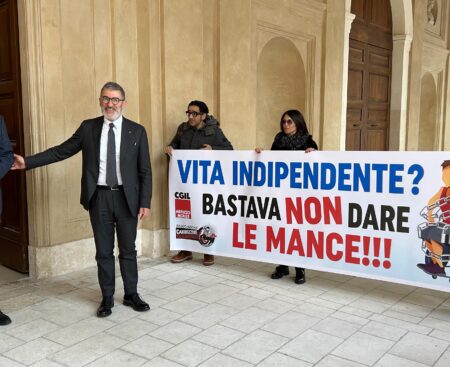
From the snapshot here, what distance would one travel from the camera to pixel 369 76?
1017cm

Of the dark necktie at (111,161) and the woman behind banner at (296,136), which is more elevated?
the woman behind banner at (296,136)

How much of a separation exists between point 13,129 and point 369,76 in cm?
748

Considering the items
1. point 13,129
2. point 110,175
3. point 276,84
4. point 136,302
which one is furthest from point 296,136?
point 276,84

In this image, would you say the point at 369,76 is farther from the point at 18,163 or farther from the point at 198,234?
the point at 18,163

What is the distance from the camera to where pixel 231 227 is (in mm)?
4949

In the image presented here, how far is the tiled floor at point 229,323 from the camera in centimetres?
315

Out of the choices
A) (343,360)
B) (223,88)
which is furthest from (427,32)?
(343,360)

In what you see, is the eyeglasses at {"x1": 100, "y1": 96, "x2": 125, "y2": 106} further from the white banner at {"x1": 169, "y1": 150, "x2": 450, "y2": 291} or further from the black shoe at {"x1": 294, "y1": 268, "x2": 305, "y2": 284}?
the black shoe at {"x1": 294, "y1": 268, "x2": 305, "y2": 284}

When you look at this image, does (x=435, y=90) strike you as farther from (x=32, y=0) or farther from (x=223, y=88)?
(x=32, y=0)

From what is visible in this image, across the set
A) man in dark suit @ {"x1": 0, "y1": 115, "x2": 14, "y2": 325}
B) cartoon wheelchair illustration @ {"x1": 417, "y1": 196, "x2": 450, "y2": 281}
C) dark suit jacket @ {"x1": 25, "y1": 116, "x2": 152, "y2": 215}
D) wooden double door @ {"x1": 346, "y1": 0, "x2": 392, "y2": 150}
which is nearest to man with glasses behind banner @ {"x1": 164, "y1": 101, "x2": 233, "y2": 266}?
dark suit jacket @ {"x1": 25, "y1": 116, "x2": 152, "y2": 215}

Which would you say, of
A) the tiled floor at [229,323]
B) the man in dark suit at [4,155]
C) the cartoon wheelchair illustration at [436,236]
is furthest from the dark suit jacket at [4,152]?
the cartoon wheelchair illustration at [436,236]

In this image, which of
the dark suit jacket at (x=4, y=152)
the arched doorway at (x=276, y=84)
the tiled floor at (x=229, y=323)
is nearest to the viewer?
the tiled floor at (x=229, y=323)

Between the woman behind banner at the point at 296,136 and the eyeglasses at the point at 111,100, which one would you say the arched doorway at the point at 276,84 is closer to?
the woman behind banner at the point at 296,136

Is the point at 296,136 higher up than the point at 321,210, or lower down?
higher up
